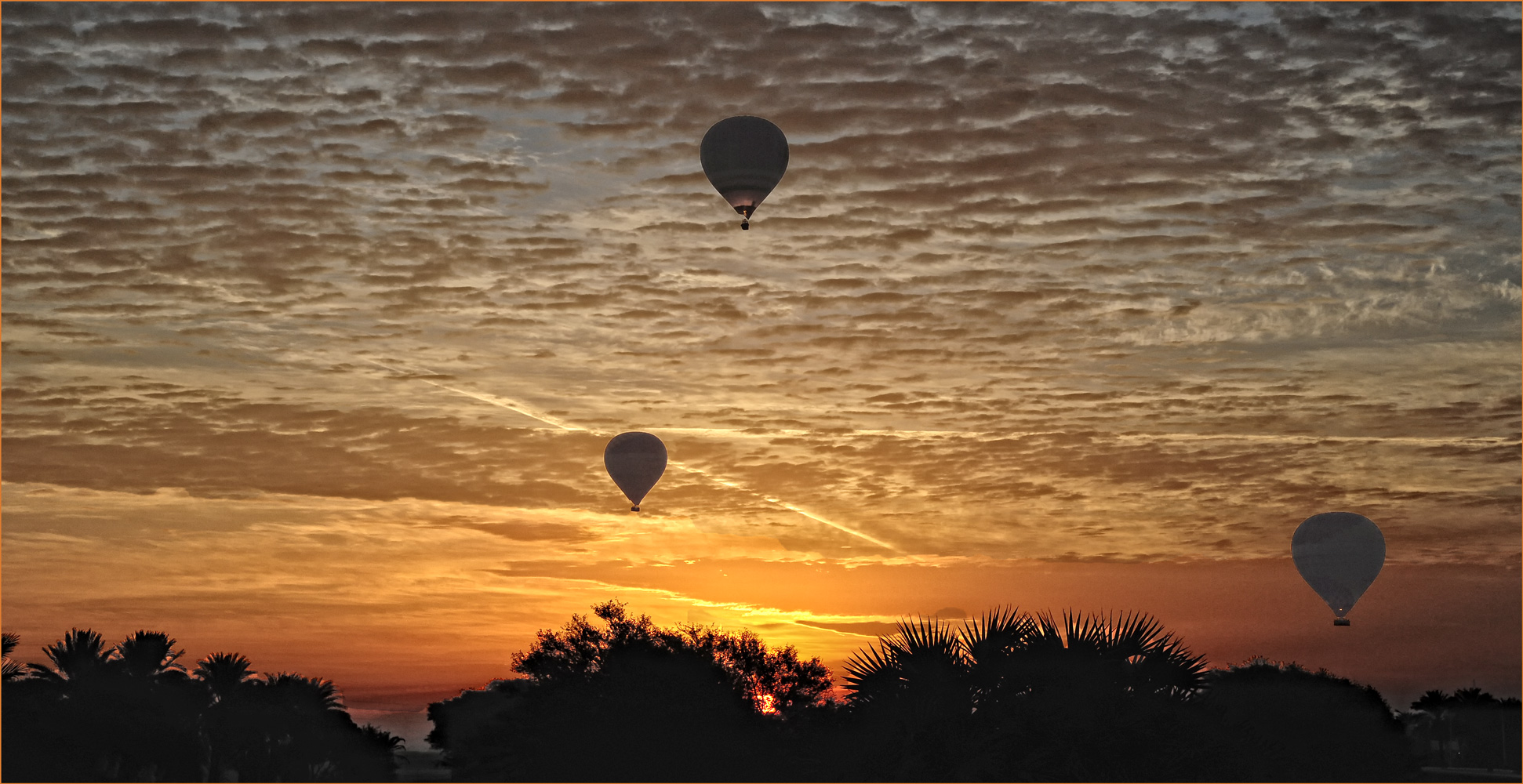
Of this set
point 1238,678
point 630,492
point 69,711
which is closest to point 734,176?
point 630,492

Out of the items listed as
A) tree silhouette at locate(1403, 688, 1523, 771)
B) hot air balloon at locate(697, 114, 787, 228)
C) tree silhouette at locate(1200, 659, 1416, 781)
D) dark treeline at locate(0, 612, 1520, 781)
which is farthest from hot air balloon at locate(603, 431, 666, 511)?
tree silhouette at locate(1403, 688, 1523, 771)

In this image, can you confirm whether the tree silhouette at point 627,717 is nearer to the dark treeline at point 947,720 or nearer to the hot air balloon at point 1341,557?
the dark treeline at point 947,720

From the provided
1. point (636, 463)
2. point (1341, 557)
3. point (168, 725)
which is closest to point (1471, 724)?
point (1341, 557)

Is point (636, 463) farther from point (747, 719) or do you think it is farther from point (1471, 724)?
point (1471, 724)

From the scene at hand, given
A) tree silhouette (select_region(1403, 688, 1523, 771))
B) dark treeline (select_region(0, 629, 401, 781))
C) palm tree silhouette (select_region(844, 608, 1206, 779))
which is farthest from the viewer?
tree silhouette (select_region(1403, 688, 1523, 771))

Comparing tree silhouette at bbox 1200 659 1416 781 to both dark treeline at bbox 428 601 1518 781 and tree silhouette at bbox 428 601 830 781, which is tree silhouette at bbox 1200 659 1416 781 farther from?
tree silhouette at bbox 428 601 830 781

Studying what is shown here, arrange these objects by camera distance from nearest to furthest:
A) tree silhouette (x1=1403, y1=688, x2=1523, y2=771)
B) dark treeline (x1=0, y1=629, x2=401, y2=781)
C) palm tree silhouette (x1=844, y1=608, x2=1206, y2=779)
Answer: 1. palm tree silhouette (x1=844, y1=608, x2=1206, y2=779)
2. dark treeline (x1=0, y1=629, x2=401, y2=781)
3. tree silhouette (x1=1403, y1=688, x2=1523, y2=771)

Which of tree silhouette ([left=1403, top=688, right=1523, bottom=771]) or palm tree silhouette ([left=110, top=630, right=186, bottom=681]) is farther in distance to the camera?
tree silhouette ([left=1403, top=688, right=1523, bottom=771])

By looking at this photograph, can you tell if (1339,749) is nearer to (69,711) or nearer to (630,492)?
(630,492)
